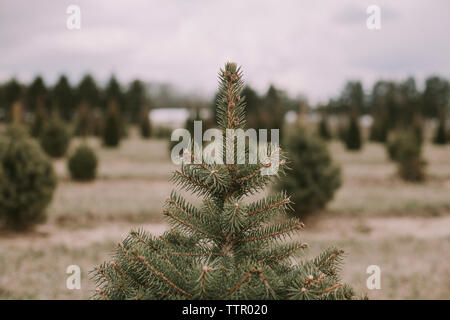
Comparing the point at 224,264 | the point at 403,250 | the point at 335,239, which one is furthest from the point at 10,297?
the point at 403,250

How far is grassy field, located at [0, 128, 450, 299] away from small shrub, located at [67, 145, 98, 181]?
376 millimetres

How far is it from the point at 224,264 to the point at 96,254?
6.57 metres

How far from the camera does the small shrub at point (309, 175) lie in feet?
31.8

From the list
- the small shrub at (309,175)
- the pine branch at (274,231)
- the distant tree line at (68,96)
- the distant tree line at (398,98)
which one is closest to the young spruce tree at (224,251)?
the pine branch at (274,231)

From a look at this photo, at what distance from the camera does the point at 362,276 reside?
6.64 meters

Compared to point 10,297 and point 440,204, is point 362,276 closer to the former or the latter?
point 10,297

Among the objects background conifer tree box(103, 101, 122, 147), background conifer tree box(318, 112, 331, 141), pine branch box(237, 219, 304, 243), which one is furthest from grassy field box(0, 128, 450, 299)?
background conifer tree box(318, 112, 331, 141)

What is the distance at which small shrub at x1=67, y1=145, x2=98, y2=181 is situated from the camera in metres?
14.6

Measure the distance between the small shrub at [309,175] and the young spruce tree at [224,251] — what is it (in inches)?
314

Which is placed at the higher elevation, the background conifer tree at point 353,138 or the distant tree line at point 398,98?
the distant tree line at point 398,98

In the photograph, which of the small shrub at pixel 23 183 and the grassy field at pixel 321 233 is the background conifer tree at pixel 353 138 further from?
the small shrub at pixel 23 183

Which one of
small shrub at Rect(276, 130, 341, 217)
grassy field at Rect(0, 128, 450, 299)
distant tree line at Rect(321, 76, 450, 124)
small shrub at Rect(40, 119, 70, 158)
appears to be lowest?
grassy field at Rect(0, 128, 450, 299)

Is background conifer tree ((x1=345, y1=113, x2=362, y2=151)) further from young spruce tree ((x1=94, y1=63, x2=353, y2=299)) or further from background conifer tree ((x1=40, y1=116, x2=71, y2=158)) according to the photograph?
young spruce tree ((x1=94, y1=63, x2=353, y2=299))

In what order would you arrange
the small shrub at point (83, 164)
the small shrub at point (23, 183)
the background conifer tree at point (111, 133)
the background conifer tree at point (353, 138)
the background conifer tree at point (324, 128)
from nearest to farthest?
the small shrub at point (23, 183), the small shrub at point (83, 164), the background conifer tree at point (111, 133), the background conifer tree at point (353, 138), the background conifer tree at point (324, 128)
